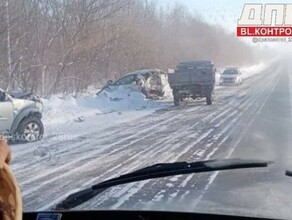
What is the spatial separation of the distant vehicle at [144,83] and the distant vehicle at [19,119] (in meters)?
7.26

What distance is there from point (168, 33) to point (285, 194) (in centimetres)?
398

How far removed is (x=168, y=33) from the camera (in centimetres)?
678

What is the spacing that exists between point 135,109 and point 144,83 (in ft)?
8.31

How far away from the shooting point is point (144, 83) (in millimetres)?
21219

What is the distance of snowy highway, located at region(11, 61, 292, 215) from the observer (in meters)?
3.29

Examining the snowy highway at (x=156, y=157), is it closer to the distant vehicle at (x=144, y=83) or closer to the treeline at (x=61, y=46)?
the treeline at (x=61, y=46)

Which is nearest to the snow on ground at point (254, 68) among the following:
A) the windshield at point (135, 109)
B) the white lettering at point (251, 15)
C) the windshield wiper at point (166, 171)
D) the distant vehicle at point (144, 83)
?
the windshield at point (135, 109)

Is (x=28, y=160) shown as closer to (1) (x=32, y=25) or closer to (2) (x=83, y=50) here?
(1) (x=32, y=25)

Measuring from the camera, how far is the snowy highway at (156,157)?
10.8 ft

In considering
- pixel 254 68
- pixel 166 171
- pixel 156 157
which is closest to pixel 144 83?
pixel 254 68

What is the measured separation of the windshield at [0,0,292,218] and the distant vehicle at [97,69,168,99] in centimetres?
7

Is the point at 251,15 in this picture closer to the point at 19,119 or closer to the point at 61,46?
the point at 19,119

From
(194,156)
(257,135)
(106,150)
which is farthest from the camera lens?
(257,135)

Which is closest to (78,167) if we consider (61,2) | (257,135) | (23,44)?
(257,135)
